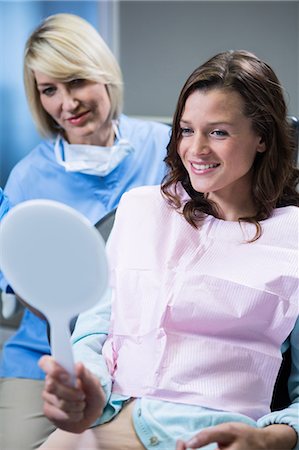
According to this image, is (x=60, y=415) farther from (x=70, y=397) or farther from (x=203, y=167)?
(x=203, y=167)

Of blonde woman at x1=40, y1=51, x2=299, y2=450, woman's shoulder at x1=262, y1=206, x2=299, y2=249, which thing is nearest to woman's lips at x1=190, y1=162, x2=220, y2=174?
blonde woman at x1=40, y1=51, x2=299, y2=450

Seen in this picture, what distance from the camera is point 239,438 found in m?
0.65

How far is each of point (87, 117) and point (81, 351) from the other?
1.48 ft

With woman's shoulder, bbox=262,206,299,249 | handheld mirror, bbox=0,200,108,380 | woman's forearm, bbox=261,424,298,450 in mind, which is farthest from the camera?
woman's shoulder, bbox=262,206,299,249

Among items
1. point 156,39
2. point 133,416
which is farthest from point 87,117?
point 133,416

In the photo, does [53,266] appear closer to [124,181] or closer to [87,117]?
[124,181]

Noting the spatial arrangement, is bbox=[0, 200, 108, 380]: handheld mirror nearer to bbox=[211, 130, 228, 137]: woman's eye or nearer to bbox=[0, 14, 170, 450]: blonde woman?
bbox=[211, 130, 228, 137]: woman's eye

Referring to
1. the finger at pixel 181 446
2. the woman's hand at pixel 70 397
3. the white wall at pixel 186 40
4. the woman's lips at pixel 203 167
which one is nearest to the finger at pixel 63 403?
the woman's hand at pixel 70 397

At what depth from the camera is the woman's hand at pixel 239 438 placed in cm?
64

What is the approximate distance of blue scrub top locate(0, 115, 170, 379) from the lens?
983 mm

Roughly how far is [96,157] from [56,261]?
46 cm

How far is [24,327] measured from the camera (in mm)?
1173

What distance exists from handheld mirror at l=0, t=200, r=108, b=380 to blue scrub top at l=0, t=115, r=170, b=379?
38cm

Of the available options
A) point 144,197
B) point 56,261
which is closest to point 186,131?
point 144,197
